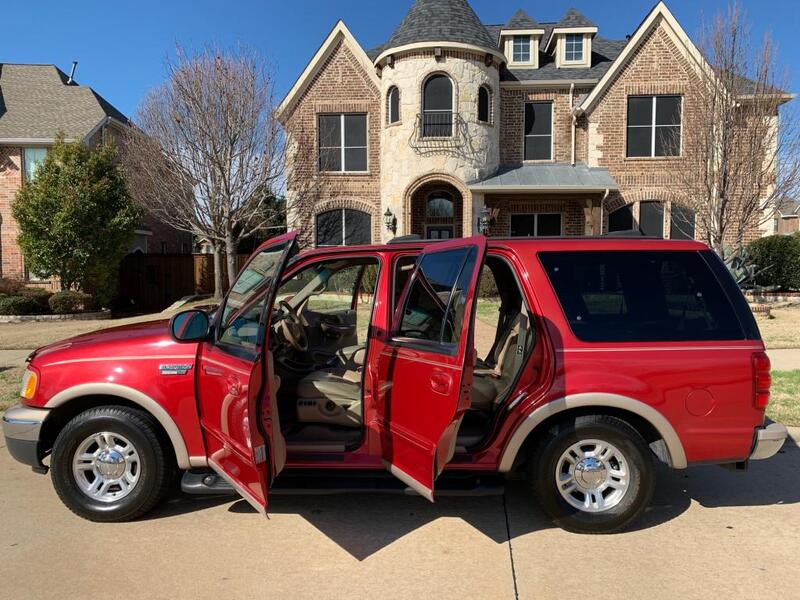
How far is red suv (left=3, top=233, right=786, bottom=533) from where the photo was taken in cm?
327

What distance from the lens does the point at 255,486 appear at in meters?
2.87

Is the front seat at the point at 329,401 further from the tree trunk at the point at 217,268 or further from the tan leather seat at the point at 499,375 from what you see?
the tree trunk at the point at 217,268

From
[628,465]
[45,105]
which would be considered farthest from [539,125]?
[45,105]

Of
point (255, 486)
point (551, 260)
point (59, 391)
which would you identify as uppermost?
point (551, 260)

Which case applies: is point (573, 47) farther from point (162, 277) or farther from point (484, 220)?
point (162, 277)

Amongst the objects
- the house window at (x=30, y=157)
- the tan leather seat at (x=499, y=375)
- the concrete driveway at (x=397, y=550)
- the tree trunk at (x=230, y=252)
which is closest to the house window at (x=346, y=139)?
the tree trunk at (x=230, y=252)

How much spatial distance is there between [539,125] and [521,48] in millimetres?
2906

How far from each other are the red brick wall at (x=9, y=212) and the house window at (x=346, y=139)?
10.9 m

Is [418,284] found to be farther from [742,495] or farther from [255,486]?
[742,495]

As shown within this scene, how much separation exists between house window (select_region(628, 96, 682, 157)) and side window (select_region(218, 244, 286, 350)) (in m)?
17.4

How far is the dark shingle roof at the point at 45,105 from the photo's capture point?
19.7m

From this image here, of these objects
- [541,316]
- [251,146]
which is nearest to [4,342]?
[251,146]

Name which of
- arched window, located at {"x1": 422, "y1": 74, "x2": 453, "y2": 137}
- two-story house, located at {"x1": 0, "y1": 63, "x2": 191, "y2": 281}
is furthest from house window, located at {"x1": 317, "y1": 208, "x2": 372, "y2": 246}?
two-story house, located at {"x1": 0, "y1": 63, "x2": 191, "y2": 281}

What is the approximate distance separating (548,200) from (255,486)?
16524 millimetres
